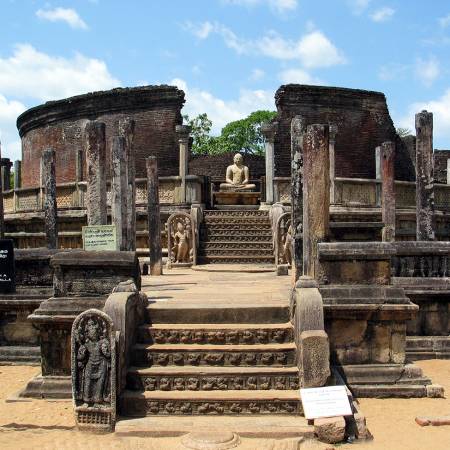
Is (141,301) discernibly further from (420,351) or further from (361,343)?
(420,351)

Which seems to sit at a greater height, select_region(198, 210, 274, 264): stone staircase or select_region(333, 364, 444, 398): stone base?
select_region(198, 210, 274, 264): stone staircase

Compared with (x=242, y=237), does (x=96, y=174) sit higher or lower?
higher

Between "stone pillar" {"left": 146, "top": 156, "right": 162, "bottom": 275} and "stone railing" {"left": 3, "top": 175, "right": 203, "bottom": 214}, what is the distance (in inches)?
158

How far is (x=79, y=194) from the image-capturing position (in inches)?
689

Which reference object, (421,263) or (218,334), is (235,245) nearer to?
(421,263)

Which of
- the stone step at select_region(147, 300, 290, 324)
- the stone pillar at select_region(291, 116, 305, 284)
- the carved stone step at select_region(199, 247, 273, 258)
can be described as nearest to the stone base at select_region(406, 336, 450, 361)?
the stone pillar at select_region(291, 116, 305, 284)

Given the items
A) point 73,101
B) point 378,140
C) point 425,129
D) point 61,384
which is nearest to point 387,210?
point 425,129

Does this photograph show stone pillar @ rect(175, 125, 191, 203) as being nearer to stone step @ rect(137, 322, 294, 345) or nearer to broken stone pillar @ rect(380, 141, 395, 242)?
broken stone pillar @ rect(380, 141, 395, 242)

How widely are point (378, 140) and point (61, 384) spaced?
67.9 feet

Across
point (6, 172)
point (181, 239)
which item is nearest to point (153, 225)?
point (181, 239)

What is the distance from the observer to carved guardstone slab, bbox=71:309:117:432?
17.1 feet

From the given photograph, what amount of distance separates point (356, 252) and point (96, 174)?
388 centimetres

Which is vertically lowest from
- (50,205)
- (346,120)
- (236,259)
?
(236,259)

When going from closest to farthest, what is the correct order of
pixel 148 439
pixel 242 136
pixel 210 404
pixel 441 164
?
pixel 148 439
pixel 210 404
pixel 441 164
pixel 242 136
